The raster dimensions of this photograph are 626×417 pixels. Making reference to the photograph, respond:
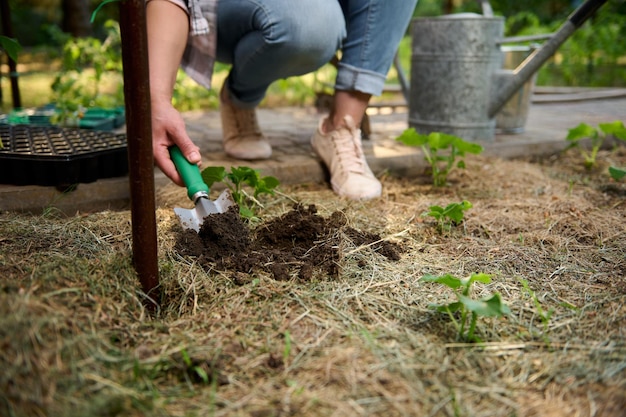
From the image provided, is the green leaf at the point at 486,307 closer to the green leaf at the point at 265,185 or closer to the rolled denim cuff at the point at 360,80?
the green leaf at the point at 265,185

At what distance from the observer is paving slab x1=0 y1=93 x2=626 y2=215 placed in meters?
1.69

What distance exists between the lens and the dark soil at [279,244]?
1.28 metres

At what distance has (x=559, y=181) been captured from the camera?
87.2 inches

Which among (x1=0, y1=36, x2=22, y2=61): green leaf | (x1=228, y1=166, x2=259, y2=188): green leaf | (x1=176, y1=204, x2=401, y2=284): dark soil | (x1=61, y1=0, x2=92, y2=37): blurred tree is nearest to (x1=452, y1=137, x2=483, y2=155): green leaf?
(x1=176, y1=204, x2=401, y2=284): dark soil

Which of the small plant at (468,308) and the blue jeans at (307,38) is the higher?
the blue jeans at (307,38)

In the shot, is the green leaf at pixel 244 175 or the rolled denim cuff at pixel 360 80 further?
the rolled denim cuff at pixel 360 80

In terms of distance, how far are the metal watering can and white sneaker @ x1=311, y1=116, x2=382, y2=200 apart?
84cm

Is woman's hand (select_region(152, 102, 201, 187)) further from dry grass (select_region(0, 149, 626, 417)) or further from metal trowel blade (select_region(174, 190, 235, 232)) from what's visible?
dry grass (select_region(0, 149, 626, 417))

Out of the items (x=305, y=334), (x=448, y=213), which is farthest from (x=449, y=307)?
(x=448, y=213)

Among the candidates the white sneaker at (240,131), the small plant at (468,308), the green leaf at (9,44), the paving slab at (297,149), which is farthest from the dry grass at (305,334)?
the white sneaker at (240,131)

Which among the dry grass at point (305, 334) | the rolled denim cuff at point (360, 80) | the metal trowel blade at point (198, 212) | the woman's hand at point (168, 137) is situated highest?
the rolled denim cuff at point (360, 80)

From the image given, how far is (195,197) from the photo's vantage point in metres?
1.39

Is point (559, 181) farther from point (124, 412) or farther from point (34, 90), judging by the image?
point (34, 90)

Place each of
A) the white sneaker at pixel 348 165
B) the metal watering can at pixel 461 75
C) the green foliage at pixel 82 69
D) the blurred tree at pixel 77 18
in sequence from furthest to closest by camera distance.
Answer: the blurred tree at pixel 77 18
the green foliage at pixel 82 69
the metal watering can at pixel 461 75
the white sneaker at pixel 348 165
